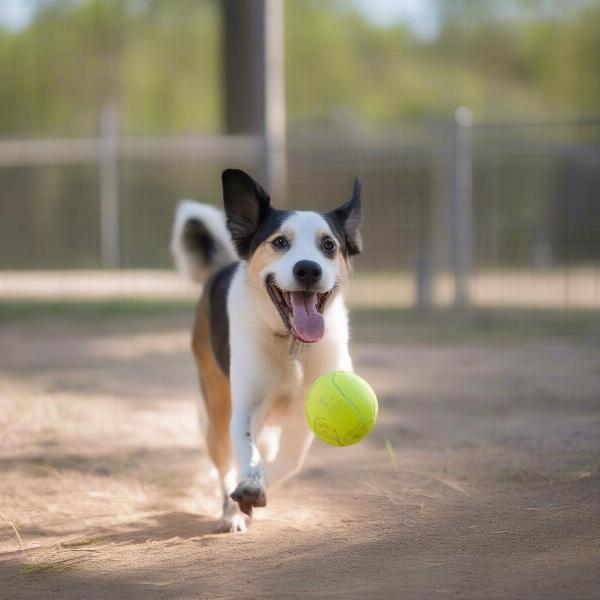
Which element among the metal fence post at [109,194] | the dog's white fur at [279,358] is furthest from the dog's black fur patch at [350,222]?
the metal fence post at [109,194]

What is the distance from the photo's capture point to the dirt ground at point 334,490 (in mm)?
3453

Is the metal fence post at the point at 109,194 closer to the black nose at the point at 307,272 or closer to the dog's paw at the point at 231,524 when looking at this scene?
the dog's paw at the point at 231,524

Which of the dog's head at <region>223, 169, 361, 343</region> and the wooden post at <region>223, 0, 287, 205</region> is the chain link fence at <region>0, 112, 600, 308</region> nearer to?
the wooden post at <region>223, 0, 287, 205</region>

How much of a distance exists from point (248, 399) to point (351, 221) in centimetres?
105

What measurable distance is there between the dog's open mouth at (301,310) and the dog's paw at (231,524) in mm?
894

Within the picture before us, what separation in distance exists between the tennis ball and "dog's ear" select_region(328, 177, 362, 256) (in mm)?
829

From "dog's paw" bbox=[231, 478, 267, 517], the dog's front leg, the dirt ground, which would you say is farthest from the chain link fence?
"dog's paw" bbox=[231, 478, 267, 517]

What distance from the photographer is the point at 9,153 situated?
13.6 metres

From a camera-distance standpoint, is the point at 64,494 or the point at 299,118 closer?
the point at 64,494

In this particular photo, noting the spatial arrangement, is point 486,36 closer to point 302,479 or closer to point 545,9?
point 545,9

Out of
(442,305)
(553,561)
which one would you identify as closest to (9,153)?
(442,305)

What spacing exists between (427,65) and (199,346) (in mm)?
17508

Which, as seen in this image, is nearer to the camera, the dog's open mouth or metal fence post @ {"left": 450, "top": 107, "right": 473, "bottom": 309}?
the dog's open mouth

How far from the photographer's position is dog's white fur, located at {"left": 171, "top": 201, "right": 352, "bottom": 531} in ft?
13.7
